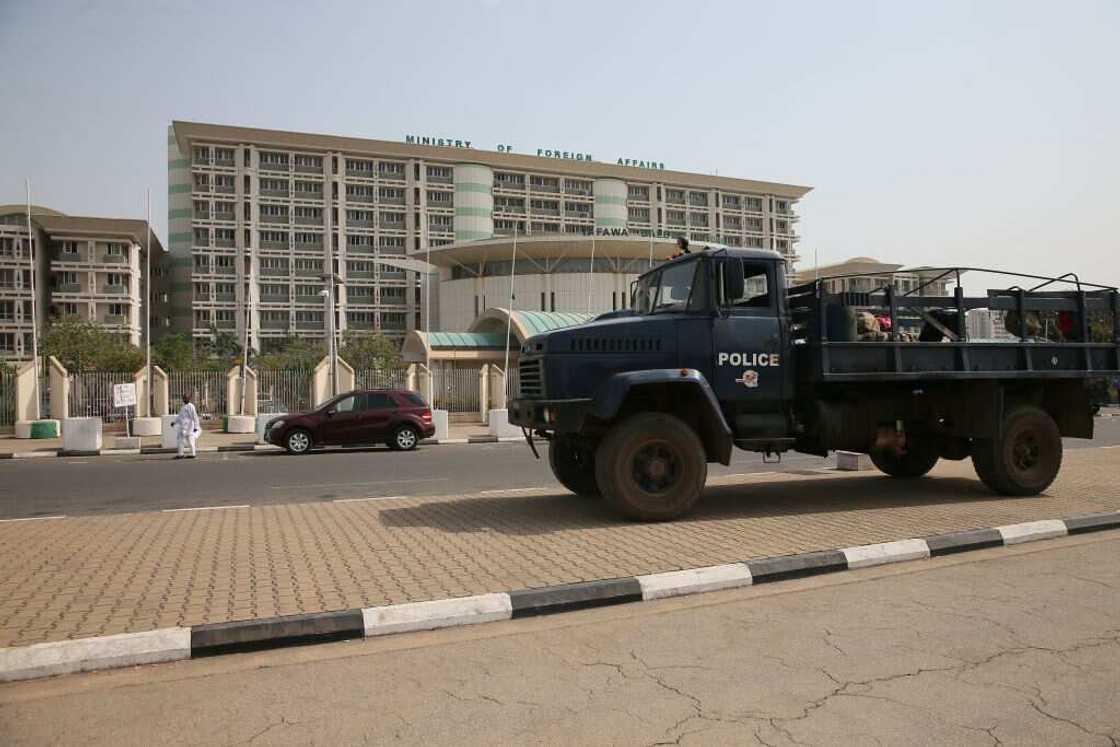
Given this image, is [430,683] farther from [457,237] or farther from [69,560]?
[457,237]

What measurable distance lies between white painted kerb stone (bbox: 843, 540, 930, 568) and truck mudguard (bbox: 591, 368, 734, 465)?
5.99 feet

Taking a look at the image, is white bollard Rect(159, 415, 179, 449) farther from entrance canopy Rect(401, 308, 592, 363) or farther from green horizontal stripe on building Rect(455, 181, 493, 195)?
green horizontal stripe on building Rect(455, 181, 493, 195)

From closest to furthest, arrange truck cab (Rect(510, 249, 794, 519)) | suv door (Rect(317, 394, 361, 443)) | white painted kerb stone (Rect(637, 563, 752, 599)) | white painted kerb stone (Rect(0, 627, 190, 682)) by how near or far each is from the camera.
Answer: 1. white painted kerb stone (Rect(0, 627, 190, 682))
2. white painted kerb stone (Rect(637, 563, 752, 599))
3. truck cab (Rect(510, 249, 794, 519))
4. suv door (Rect(317, 394, 361, 443))

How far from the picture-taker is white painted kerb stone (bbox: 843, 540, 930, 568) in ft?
20.6

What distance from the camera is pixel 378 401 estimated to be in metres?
21.2

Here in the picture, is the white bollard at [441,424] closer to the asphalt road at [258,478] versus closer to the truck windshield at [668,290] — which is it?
the asphalt road at [258,478]

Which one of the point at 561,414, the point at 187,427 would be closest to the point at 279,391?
the point at 187,427

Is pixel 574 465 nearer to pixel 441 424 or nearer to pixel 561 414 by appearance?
pixel 561 414

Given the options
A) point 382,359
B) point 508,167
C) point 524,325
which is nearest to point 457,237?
point 508,167

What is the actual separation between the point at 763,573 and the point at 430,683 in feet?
9.63

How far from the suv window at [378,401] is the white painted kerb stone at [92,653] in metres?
16.9

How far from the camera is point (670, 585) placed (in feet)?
18.0

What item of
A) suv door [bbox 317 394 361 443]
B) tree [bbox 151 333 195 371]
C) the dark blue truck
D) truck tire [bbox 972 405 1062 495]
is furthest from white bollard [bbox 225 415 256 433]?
tree [bbox 151 333 195 371]

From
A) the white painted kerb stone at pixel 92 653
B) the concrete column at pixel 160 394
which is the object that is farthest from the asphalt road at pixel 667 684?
the concrete column at pixel 160 394
